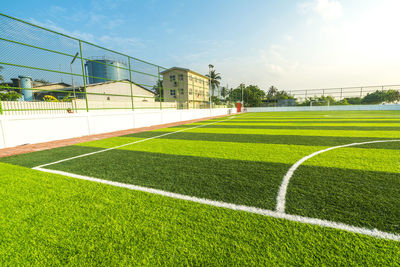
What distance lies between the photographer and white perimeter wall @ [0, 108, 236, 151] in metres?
5.65

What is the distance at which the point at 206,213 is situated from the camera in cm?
186

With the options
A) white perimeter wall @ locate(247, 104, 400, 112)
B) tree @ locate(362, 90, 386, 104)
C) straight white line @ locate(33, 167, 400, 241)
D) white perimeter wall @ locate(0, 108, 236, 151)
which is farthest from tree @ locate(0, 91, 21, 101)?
tree @ locate(362, 90, 386, 104)

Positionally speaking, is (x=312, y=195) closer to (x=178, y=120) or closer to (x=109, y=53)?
(x=109, y=53)

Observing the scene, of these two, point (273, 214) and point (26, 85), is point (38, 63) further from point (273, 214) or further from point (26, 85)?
point (273, 214)

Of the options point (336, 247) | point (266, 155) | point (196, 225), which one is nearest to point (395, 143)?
point (266, 155)

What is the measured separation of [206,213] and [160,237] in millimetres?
531

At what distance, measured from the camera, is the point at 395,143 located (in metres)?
4.75

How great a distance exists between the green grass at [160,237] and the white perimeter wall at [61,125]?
5.10 metres

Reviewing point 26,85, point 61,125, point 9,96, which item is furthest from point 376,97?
point 9,96

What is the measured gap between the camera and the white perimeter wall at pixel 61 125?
5.65 metres

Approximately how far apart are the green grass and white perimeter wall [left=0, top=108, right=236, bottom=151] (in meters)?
5.10

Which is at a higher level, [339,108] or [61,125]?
[61,125]

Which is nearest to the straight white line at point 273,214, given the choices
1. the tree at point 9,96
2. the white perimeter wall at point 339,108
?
the tree at point 9,96

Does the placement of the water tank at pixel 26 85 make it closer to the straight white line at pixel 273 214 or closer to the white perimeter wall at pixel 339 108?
the straight white line at pixel 273 214
